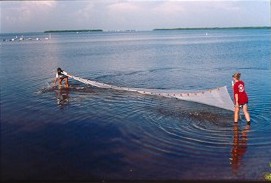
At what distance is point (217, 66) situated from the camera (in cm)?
3628

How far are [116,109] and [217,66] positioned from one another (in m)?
22.2

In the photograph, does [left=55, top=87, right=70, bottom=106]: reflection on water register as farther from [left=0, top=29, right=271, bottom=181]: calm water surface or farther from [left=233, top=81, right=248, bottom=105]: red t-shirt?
[left=233, top=81, right=248, bottom=105]: red t-shirt

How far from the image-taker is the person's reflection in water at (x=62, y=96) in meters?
18.2

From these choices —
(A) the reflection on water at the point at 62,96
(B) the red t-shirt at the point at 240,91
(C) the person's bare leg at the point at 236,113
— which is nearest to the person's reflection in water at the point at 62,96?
(A) the reflection on water at the point at 62,96

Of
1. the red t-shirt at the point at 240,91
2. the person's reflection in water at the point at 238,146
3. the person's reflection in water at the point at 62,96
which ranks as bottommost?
the person's reflection in water at the point at 238,146

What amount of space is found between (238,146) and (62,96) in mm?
11638

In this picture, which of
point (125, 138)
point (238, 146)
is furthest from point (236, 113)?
point (125, 138)

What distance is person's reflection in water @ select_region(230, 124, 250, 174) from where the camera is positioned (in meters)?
10.0

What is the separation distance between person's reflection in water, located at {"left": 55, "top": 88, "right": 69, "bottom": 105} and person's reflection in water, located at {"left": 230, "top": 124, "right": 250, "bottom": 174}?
925 cm

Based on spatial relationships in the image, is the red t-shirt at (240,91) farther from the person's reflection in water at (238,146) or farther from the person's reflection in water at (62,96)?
the person's reflection in water at (62,96)

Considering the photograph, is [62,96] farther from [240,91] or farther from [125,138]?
[240,91]

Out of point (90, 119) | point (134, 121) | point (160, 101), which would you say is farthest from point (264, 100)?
point (90, 119)

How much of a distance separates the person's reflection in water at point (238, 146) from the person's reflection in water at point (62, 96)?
9.25 m

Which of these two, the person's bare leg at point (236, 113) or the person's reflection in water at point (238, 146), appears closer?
the person's reflection in water at point (238, 146)
